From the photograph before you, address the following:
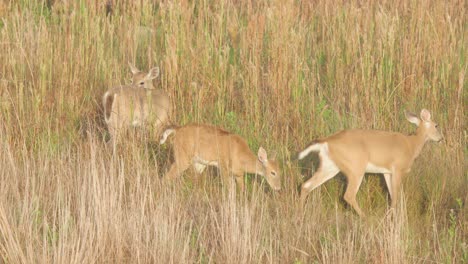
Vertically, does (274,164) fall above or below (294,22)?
below

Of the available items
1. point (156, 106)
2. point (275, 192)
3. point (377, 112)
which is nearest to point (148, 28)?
point (156, 106)

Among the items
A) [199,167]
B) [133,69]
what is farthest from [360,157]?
[133,69]

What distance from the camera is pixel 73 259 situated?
5039 mm

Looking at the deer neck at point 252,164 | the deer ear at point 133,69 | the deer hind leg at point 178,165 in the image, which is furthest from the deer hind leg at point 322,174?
the deer ear at point 133,69

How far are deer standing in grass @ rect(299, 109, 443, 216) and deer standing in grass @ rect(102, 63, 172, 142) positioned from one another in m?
1.51

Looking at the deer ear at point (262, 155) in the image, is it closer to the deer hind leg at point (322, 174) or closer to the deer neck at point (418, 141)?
the deer hind leg at point (322, 174)

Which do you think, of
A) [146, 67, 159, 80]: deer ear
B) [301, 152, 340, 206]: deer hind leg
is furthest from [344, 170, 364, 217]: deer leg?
[146, 67, 159, 80]: deer ear

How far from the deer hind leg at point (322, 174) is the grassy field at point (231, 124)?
15 cm

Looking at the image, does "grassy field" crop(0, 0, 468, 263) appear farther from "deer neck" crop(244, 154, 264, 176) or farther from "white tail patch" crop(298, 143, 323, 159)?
"white tail patch" crop(298, 143, 323, 159)

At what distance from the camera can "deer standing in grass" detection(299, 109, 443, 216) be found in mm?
7152

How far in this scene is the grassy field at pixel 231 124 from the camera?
18.0 ft

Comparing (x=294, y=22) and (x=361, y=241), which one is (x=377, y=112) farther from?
(x=361, y=241)

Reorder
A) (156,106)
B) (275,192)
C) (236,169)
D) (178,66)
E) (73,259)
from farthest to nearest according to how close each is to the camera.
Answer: (178,66)
(156,106)
(236,169)
(275,192)
(73,259)

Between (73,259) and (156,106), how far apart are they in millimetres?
3191
